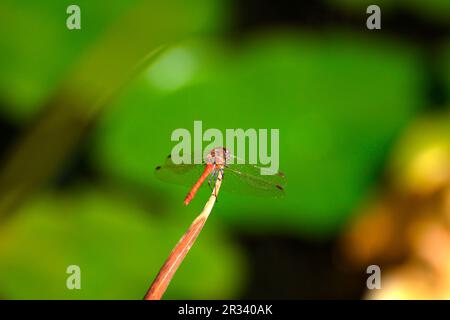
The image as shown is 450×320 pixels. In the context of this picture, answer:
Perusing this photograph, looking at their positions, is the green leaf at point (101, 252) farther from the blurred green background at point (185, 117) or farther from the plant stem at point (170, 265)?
the plant stem at point (170, 265)

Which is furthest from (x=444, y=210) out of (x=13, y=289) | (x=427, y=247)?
(x=13, y=289)

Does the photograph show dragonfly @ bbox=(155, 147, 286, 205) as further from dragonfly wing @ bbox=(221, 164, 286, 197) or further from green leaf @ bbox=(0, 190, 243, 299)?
green leaf @ bbox=(0, 190, 243, 299)

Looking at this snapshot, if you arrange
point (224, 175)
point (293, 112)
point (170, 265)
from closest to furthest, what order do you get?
1. point (170, 265)
2. point (224, 175)
3. point (293, 112)

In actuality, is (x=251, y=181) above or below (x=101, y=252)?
above

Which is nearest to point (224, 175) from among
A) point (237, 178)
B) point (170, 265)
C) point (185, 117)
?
point (237, 178)

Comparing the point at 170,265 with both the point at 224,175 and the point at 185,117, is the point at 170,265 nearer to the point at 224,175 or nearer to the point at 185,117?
the point at 224,175

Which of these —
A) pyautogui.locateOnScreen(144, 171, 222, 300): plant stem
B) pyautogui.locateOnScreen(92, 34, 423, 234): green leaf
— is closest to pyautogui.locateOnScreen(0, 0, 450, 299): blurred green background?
pyautogui.locateOnScreen(92, 34, 423, 234): green leaf
